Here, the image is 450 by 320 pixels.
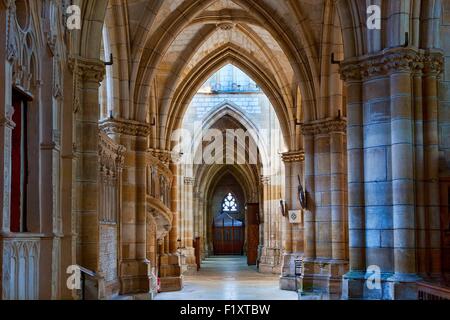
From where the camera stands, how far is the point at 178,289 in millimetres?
20328

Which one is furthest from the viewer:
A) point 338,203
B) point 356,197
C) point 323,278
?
point 323,278

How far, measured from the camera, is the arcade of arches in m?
8.06

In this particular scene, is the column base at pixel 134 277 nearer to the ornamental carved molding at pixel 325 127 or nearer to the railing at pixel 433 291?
the ornamental carved molding at pixel 325 127

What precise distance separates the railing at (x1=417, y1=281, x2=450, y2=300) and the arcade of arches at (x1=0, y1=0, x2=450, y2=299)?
0.19ft

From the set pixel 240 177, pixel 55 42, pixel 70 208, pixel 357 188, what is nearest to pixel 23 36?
pixel 55 42

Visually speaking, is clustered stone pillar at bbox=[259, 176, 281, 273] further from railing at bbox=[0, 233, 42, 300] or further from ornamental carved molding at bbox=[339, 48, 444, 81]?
railing at bbox=[0, 233, 42, 300]

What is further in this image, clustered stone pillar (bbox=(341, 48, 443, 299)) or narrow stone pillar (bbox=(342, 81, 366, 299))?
narrow stone pillar (bbox=(342, 81, 366, 299))

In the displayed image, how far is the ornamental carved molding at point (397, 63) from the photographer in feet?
35.7

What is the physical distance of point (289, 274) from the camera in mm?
20406

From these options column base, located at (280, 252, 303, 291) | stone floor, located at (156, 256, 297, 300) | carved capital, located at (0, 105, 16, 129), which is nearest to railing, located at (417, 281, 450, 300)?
→ carved capital, located at (0, 105, 16, 129)

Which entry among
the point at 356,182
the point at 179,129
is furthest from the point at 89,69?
the point at 179,129

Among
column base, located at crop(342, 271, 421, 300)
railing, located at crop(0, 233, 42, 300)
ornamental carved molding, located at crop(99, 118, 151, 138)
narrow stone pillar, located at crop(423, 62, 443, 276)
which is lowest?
column base, located at crop(342, 271, 421, 300)

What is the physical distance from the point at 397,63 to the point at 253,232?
23303 mm

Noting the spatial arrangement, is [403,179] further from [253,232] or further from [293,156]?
[253,232]
